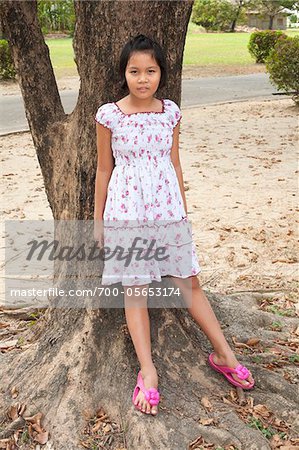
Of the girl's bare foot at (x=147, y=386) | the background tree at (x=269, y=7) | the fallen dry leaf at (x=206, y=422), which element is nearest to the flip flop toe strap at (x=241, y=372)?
the fallen dry leaf at (x=206, y=422)

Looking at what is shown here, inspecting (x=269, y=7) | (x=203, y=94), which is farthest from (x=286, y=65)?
(x=269, y=7)

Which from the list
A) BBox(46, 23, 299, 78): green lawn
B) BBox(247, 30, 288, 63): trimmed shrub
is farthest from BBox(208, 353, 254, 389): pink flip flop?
BBox(247, 30, 288, 63): trimmed shrub

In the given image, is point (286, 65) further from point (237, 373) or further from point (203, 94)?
point (237, 373)

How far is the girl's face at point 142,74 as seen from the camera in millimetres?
2789

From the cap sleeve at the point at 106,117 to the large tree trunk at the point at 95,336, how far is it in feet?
0.59

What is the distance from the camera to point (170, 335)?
3.26 meters

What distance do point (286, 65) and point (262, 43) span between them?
1084 centimetres

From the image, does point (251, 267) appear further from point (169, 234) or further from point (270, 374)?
point (169, 234)

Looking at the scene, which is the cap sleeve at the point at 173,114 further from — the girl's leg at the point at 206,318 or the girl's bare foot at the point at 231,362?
the girl's bare foot at the point at 231,362

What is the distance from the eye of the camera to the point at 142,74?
2801 millimetres

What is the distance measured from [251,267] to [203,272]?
0.41 metres

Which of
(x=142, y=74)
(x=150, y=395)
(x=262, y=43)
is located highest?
(x=142, y=74)

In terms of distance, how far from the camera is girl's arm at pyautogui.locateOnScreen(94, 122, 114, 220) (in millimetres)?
2887

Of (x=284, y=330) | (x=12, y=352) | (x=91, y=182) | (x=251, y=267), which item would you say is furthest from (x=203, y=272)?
(x=91, y=182)
